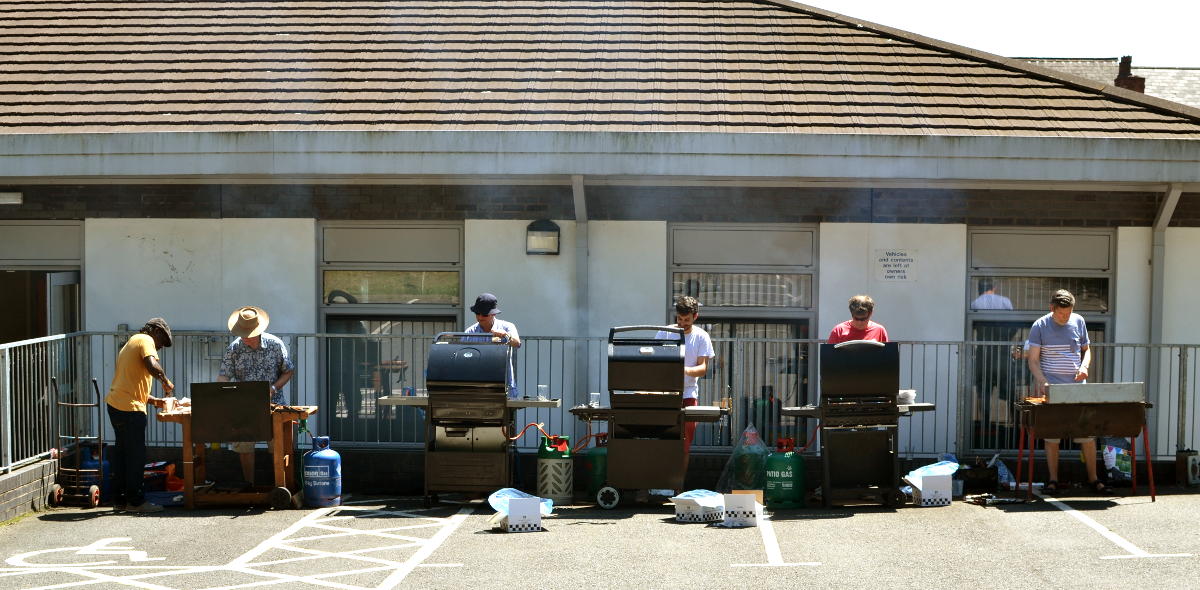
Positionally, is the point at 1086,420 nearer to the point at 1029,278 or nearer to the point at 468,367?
the point at 1029,278

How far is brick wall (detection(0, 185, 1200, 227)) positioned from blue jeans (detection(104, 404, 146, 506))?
238 cm

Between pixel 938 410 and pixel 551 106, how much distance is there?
4189mm

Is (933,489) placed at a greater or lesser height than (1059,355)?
lesser

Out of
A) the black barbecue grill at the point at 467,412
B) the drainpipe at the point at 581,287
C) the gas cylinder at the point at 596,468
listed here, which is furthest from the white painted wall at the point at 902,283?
the black barbecue grill at the point at 467,412

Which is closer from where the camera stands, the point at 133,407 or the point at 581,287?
the point at 133,407

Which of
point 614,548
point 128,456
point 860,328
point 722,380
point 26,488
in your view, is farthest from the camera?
point 722,380

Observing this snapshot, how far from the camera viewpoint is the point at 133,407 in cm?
959

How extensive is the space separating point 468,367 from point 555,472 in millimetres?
1024

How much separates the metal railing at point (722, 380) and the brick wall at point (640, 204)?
43.8 inches

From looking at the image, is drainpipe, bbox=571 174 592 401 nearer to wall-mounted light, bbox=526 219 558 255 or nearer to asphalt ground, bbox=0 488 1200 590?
wall-mounted light, bbox=526 219 558 255

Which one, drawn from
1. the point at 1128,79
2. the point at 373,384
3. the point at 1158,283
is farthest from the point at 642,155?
the point at 1128,79

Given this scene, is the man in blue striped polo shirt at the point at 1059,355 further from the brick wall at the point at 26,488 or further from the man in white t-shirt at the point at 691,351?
the brick wall at the point at 26,488

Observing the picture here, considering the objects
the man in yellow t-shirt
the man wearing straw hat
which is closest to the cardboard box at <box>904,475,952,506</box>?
the man wearing straw hat

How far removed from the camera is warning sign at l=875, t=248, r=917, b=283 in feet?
36.6
